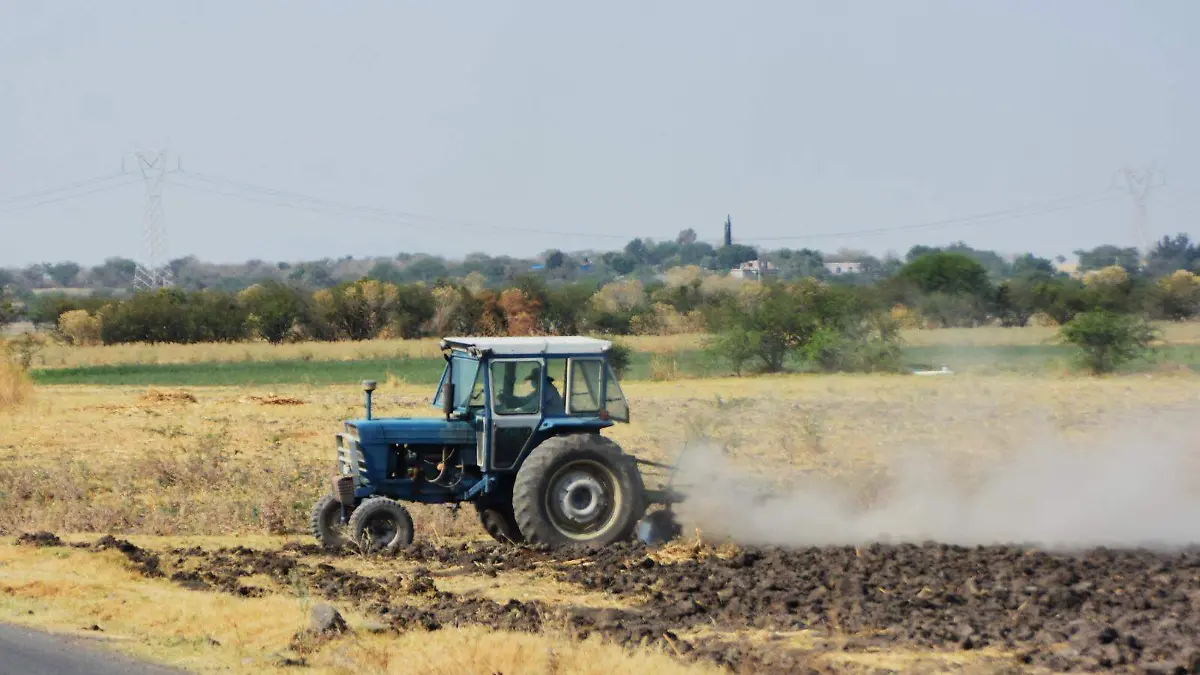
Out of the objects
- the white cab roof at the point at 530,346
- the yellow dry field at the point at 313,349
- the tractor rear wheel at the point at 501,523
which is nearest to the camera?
the white cab roof at the point at 530,346

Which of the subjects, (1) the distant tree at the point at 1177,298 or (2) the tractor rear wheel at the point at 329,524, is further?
(1) the distant tree at the point at 1177,298

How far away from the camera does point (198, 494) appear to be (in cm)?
2098

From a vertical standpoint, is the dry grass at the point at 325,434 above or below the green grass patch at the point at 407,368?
below

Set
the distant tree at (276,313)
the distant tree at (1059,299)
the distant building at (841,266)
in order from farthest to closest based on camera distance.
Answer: the distant building at (841,266), the distant tree at (276,313), the distant tree at (1059,299)

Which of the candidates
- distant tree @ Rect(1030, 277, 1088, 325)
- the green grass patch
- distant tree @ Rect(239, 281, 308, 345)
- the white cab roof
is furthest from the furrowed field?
distant tree @ Rect(239, 281, 308, 345)

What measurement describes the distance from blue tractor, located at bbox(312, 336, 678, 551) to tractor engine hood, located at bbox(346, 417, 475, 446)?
0.01 metres

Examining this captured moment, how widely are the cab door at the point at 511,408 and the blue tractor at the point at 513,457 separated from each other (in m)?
0.01

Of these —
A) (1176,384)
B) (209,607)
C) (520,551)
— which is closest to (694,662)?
(209,607)

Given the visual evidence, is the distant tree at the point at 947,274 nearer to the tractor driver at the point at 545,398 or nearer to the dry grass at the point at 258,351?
the dry grass at the point at 258,351

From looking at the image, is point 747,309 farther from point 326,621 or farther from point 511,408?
point 326,621

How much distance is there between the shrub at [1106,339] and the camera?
1881 inches

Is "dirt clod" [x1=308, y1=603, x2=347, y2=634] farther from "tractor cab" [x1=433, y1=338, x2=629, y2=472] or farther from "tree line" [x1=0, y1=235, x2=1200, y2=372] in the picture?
"tree line" [x1=0, y1=235, x2=1200, y2=372]

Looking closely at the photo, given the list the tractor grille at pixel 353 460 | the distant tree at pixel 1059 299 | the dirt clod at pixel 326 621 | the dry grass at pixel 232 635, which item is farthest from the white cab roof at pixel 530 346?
the distant tree at pixel 1059 299

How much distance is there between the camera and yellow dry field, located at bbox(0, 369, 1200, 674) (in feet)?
34.6
